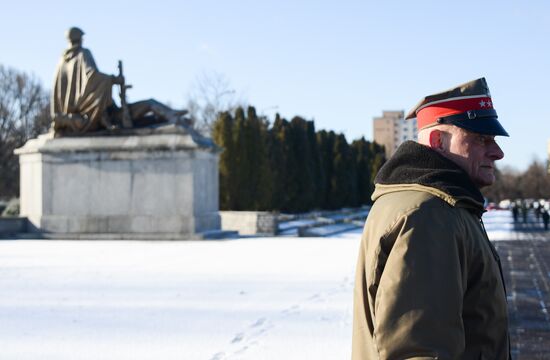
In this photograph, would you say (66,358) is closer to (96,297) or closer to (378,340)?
(96,297)

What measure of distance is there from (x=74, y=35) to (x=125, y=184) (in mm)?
4704

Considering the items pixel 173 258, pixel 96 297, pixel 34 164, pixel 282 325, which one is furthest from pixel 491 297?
pixel 34 164

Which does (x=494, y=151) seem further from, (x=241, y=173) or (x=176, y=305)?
(x=241, y=173)

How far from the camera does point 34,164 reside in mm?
23531

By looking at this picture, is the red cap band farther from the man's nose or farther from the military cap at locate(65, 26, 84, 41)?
the military cap at locate(65, 26, 84, 41)

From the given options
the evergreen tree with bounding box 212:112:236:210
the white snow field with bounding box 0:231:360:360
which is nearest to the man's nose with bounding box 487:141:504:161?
the white snow field with bounding box 0:231:360:360

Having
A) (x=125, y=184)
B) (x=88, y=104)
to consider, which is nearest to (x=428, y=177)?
(x=125, y=184)

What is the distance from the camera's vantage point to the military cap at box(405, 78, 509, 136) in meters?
2.91

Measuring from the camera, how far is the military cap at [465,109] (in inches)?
114

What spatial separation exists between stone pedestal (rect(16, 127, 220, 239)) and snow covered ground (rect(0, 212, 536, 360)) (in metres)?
5.53

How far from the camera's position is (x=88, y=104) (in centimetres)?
2294

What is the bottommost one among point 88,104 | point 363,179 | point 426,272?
point 363,179

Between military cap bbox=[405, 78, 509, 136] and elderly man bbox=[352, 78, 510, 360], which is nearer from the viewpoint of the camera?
elderly man bbox=[352, 78, 510, 360]

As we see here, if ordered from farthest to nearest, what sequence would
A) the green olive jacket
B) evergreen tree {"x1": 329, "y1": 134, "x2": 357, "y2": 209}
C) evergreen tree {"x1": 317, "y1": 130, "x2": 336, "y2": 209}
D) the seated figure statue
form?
evergreen tree {"x1": 329, "y1": 134, "x2": 357, "y2": 209}, evergreen tree {"x1": 317, "y1": 130, "x2": 336, "y2": 209}, the seated figure statue, the green olive jacket
